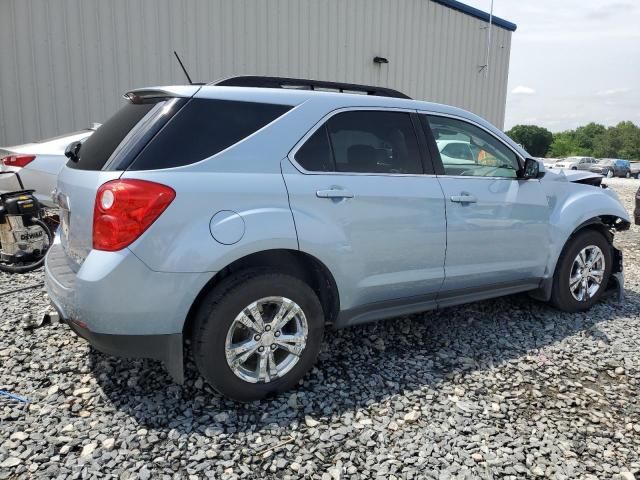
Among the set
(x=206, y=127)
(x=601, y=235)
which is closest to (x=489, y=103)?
(x=601, y=235)

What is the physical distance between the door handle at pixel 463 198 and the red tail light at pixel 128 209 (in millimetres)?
1920

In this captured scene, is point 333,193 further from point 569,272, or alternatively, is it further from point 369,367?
point 569,272

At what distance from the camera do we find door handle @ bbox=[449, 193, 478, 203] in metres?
3.49

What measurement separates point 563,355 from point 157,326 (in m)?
2.83

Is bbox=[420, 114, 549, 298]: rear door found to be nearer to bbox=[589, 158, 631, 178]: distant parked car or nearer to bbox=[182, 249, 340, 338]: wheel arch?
bbox=[182, 249, 340, 338]: wheel arch

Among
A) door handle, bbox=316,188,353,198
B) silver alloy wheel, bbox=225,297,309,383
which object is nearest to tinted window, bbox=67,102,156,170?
door handle, bbox=316,188,353,198

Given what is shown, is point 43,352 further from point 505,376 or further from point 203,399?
point 505,376

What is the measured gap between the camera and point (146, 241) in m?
2.46

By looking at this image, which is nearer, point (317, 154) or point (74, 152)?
point (317, 154)

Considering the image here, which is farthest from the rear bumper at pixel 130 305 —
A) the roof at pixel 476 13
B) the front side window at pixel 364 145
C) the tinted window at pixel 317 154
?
the roof at pixel 476 13

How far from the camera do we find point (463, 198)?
11.6ft

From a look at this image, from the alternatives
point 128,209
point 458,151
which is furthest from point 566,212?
point 128,209

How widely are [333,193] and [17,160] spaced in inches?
→ 186

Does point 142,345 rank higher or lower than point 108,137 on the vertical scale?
lower
